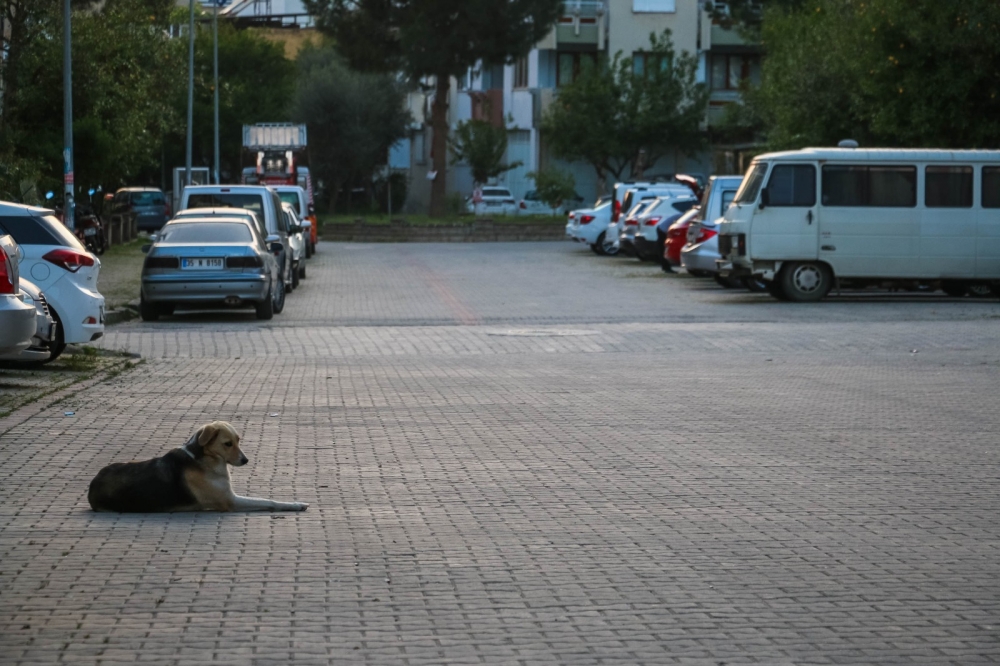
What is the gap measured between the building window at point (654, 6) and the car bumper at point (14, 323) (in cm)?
6438

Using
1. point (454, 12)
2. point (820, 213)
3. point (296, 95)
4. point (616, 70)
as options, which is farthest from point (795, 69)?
point (296, 95)

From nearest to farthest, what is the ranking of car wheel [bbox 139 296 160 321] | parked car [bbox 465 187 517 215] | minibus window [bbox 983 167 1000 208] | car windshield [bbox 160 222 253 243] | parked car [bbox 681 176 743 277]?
car wheel [bbox 139 296 160 321]
car windshield [bbox 160 222 253 243]
minibus window [bbox 983 167 1000 208]
parked car [bbox 681 176 743 277]
parked car [bbox 465 187 517 215]

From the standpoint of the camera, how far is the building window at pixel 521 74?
78.4 meters

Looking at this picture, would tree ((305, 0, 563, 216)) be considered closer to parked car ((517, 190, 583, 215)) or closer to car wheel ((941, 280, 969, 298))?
parked car ((517, 190, 583, 215))

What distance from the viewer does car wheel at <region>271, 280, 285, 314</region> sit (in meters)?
24.4

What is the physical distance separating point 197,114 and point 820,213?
60492 mm

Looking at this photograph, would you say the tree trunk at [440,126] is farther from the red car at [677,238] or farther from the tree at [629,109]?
the red car at [677,238]

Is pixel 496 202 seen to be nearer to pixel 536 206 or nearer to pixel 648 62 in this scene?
pixel 536 206

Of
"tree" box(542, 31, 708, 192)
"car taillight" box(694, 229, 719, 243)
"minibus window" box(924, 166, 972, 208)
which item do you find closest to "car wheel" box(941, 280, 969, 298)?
"minibus window" box(924, 166, 972, 208)

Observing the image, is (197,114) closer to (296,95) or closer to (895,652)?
(296,95)

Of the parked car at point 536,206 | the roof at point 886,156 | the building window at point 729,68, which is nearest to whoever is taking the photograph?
the roof at point 886,156

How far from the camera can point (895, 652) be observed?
5375 mm

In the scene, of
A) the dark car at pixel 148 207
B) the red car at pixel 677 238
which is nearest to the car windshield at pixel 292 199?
the red car at pixel 677 238

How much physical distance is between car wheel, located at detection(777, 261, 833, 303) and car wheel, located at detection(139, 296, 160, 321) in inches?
401
